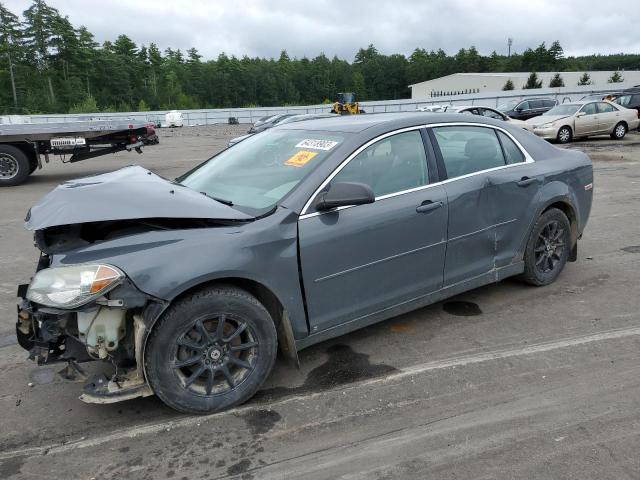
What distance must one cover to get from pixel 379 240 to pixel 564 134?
17116mm

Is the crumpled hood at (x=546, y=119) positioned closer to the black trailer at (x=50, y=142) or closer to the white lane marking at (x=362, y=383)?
the black trailer at (x=50, y=142)

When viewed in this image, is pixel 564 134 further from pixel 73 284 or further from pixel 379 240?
pixel 73 284

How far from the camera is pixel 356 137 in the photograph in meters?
3.48

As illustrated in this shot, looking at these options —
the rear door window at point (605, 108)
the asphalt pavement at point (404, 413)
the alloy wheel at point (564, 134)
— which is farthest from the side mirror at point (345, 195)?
the rear door window at point (605, 108)

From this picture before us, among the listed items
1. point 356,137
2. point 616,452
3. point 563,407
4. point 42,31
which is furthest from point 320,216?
point 42,31

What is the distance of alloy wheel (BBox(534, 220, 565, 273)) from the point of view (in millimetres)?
4609

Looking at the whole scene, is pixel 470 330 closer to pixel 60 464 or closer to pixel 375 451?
pixel 375 451

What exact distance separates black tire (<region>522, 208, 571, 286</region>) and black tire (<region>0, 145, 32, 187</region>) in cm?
1172

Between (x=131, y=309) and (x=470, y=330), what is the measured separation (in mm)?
2533

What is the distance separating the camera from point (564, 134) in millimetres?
17938

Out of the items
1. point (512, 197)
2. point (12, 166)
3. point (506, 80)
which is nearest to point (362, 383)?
point (512, 197)

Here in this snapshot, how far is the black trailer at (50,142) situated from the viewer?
39.0ft

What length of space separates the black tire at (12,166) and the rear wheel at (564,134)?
647 inches

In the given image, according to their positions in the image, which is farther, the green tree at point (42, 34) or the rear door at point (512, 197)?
the green tree at point (42, 34)
